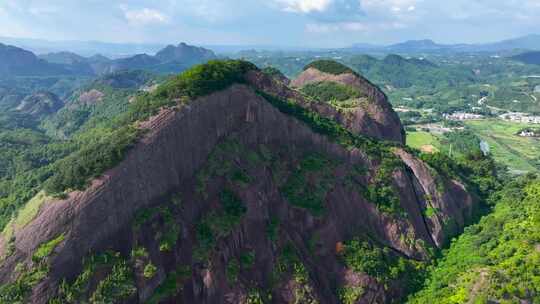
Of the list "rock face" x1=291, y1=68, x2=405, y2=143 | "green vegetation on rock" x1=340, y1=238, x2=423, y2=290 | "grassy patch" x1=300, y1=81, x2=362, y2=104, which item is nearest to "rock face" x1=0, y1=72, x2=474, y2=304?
"green vegetation on rock" x1=340, y1=238, x2=423, y2=290

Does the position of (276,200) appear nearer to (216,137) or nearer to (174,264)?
(216,137)

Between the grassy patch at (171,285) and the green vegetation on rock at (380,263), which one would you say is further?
the green vegetation on rock at (380,263)

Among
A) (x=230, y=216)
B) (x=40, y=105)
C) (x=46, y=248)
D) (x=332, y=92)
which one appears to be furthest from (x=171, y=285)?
(x=40, y=105)

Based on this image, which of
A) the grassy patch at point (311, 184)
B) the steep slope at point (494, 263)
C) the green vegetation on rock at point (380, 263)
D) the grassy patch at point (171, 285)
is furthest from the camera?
the grassy patch at point (311, 184)

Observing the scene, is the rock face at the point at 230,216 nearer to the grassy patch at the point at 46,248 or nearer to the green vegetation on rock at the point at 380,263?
the grassy patch at the point at 46,248

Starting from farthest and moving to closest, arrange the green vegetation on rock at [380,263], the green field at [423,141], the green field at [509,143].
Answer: the green field at [423,141] < the green field at [509,143] < the green vegetation on rock at [380,263]

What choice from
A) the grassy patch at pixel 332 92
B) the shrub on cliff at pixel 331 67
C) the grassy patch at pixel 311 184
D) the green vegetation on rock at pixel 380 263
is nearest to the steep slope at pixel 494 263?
the green vegetation on rock at pixel 380 263

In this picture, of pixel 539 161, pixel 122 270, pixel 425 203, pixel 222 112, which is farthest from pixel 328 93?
pixel 539 161
